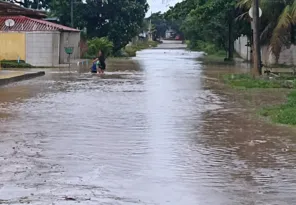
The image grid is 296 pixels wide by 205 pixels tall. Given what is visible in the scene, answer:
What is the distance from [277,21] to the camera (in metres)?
35.0

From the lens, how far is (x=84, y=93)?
811 inches

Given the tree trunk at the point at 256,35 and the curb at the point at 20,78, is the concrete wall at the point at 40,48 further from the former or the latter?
the tree trunk at the point at 256,35

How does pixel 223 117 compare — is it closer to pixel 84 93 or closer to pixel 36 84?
pixel 84 93

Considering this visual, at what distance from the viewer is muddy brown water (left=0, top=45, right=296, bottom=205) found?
766 centimetres

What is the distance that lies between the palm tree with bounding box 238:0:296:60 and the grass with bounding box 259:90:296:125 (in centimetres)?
1579

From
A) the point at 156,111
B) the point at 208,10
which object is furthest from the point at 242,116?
the point at 208,10

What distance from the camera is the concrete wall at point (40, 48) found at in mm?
38500

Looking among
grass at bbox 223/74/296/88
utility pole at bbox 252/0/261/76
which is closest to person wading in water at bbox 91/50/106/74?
utility pole at bbox 252/0/261/76

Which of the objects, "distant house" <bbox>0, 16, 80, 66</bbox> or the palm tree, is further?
"distant house" <bbox>0, 16, 80, 66</bbox>

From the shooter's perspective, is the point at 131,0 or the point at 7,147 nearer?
the point at 7,147

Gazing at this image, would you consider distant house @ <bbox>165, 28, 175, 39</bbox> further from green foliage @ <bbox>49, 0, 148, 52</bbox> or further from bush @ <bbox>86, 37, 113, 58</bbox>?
bush @ <bbox>86, 37, 113, 58</bbox>

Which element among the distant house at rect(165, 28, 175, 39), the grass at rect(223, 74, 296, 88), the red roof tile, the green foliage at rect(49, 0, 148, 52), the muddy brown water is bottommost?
the muddy brown water

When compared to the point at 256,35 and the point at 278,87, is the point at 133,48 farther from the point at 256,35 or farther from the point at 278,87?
the point at 278,87

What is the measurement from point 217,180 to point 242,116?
6767 mm
